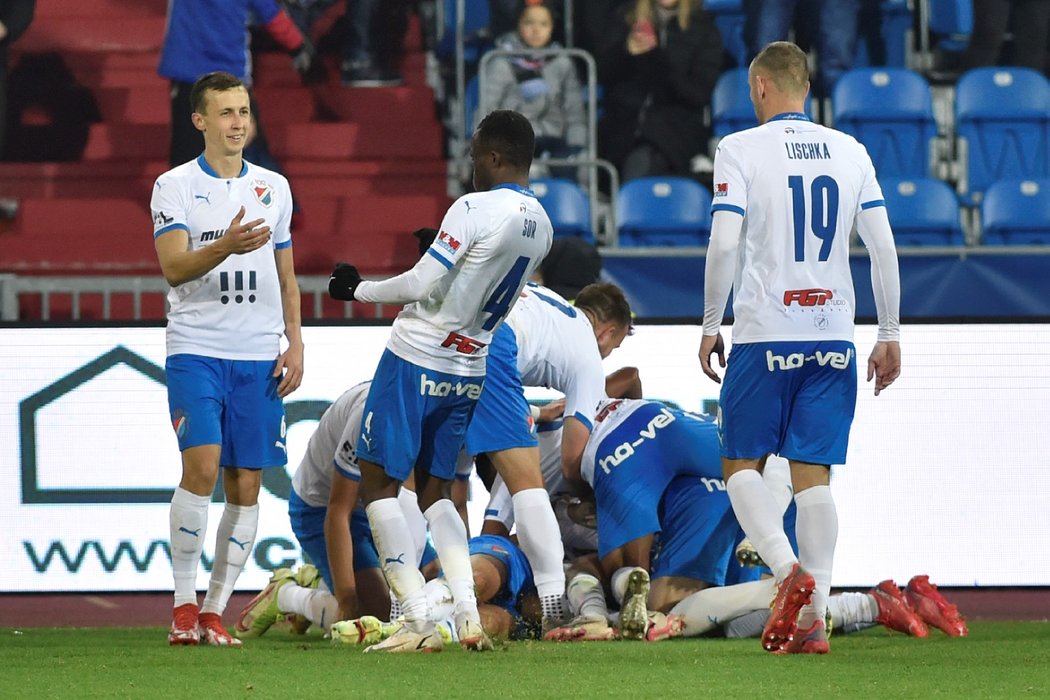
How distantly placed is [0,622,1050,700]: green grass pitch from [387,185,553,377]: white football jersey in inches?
37.9

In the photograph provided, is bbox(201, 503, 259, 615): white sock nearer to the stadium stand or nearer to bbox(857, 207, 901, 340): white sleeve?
bbox(857, 207, 901, 340): white sleeve

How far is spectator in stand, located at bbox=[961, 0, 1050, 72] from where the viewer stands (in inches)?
498

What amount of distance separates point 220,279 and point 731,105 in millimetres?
7075

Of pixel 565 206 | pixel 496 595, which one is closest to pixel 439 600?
pixel 496 595

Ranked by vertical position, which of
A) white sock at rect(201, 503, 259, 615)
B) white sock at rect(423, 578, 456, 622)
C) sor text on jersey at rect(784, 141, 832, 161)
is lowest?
white sock at rect(423, 578, 456, 622)

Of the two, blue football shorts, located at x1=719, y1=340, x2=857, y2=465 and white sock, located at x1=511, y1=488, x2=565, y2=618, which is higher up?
blue football shorts, located at x1=719, y1=340, x2=857, y2=465

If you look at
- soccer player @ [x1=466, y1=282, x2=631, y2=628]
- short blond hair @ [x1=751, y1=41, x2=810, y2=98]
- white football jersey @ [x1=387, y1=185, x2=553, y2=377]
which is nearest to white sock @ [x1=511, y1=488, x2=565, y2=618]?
soccer player @ [x1=466, y1=282, x2=631, y2=628]

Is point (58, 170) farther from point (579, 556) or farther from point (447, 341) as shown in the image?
point (447, 341)

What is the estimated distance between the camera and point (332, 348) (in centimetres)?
776

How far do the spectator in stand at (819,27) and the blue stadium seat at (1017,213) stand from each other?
1.81 metres

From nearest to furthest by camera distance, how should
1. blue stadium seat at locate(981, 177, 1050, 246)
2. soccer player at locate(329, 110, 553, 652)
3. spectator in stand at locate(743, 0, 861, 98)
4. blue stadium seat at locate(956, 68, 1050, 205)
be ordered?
soccer player at locate(329, 110, 553, 652) → blue stadium seat at locate(981, 177, 1050, 246) → blue stadium seat at locate(956, 68, 1050, 205) → spectator in stand at locate(743, 0, 861, 98)

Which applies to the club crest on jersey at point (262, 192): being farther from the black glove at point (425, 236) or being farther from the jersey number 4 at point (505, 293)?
the jersey number 4 at point (505, 293)

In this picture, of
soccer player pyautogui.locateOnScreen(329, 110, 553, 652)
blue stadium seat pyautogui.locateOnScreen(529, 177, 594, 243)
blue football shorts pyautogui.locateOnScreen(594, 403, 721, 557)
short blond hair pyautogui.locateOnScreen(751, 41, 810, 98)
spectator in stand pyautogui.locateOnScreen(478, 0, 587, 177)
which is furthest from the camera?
spectator in stand pyautogui.locateOnScreen(478, 0, 587, 177)

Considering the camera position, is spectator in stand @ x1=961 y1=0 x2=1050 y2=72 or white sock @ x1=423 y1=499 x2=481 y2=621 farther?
spectator in stand @ x1=961 y1=0 x2=1050 y2=72
